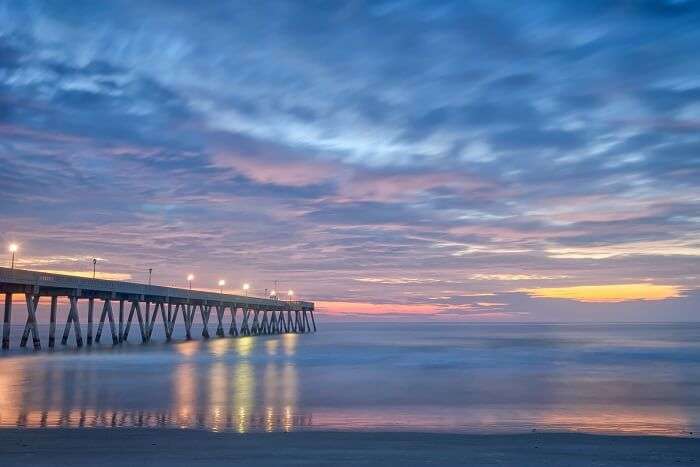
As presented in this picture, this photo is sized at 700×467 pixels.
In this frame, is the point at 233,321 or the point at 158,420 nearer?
the point at 158,420

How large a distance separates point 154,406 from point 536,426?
40.9 ft

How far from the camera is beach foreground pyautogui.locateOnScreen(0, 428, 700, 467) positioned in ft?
37.6

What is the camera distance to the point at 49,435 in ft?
47.0

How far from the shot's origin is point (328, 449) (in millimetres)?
12828

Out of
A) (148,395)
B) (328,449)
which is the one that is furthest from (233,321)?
(328,449)

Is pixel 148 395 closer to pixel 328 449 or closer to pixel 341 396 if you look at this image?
pixel 341 396

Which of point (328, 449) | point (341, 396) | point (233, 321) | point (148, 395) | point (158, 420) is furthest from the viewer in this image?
point (233, 321)

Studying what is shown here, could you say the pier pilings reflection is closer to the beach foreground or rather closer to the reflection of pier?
the reflection of pier

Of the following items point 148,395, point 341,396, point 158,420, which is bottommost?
point 341,396

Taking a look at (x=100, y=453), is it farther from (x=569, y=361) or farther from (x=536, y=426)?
(x=569, y=361)

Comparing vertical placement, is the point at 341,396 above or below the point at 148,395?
below

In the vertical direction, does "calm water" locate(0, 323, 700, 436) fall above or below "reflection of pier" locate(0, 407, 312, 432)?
below

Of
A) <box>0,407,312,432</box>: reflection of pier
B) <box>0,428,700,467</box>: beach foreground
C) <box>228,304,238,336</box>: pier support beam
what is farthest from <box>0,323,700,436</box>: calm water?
<box>228,304,238,336</box>: pier support beam

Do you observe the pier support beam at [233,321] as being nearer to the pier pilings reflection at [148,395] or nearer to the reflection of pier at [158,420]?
the pier pilings reflection at [148,395]
